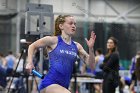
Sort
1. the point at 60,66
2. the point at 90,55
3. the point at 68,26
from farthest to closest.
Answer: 1. the point at 90,55
2. the point at 68,26
3. the point at 60,66

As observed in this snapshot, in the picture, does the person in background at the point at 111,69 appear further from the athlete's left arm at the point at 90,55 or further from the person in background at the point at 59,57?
the person in background at the point at 59,57

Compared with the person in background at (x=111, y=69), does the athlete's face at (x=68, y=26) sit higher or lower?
higher

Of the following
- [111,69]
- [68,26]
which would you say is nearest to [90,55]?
[68,26]

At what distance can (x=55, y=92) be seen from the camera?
5.71 meters

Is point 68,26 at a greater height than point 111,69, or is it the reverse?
point 68,26

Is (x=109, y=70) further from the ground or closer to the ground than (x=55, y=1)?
closer to the ground

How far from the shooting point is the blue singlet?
5.82 meters

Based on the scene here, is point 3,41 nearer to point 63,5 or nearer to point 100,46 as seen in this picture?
point 100,46

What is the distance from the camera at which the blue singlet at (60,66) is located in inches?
229

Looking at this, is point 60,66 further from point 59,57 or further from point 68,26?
point 68,26

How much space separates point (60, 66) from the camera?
587 cm

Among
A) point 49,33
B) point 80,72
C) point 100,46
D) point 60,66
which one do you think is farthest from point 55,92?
point 100,46

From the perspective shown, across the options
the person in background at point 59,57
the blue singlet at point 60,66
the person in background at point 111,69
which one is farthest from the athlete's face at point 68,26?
the person in background at point 111,69

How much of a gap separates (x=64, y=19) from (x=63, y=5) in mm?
2535
